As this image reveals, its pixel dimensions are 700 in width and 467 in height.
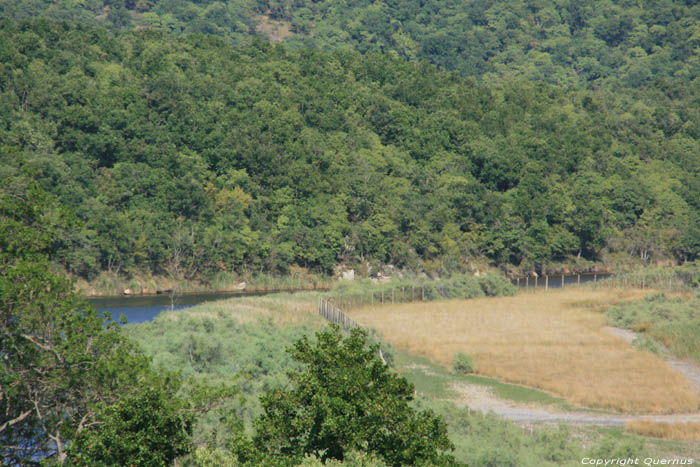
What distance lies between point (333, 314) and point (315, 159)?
162ft

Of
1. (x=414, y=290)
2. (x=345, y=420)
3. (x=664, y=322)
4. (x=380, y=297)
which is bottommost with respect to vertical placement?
(x=664, y=322)

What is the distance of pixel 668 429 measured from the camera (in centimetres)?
4019

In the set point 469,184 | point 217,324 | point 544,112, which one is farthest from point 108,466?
point 544,112

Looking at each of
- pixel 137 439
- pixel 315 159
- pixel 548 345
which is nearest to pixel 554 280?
pixel 315 159

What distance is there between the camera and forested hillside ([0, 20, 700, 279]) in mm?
99312

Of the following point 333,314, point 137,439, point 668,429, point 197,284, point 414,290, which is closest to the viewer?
point 137,439

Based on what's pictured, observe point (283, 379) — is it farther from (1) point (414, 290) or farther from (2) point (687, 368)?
(1) point (414, 290)

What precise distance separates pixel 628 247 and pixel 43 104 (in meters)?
76.3

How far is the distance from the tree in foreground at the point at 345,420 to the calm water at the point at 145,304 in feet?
175

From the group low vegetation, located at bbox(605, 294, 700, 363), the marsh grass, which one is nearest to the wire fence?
low vegetation, located at bbox(605, 294, 700, 363)

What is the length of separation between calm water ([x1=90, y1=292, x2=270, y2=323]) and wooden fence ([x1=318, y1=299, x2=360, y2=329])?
11.6 m

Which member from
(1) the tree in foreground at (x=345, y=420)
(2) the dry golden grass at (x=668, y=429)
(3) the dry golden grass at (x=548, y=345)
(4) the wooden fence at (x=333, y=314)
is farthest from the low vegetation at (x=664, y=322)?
(1) the tree in foreground at (x=345, y=420)

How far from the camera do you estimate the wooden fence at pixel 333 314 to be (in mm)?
65569

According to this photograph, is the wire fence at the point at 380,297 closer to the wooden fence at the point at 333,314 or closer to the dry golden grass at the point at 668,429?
the wooden fence at the point at 333,314
